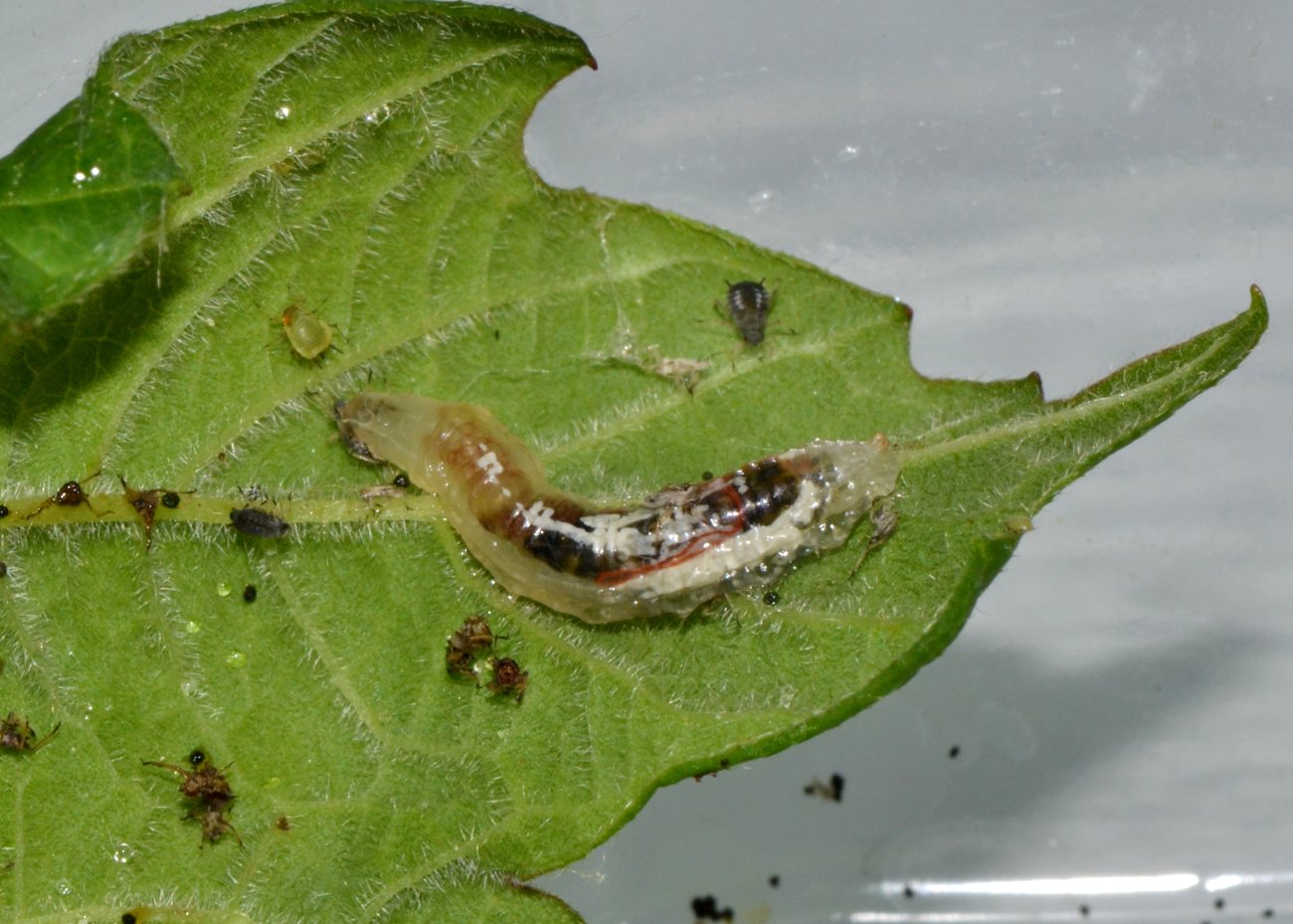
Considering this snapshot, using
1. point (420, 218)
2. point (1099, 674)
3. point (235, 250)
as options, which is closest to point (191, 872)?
point (235, 250)

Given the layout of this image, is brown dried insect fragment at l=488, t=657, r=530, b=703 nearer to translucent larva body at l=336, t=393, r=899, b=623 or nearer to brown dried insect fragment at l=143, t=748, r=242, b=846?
translucent larva body at l=336, t=393, r=899, b=623

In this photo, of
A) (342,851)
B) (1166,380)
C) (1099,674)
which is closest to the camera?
(1166,380)

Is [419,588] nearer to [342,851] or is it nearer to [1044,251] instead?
[342,851]

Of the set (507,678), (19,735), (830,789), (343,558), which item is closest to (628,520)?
(507,678)

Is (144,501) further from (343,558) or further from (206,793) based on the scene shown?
(206,793)

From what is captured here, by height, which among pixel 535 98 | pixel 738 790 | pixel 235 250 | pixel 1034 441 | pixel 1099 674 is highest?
pixel 535 98

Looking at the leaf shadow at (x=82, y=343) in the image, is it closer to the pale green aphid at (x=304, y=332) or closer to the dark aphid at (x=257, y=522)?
the pale green aphid at (x=304, y=332)
